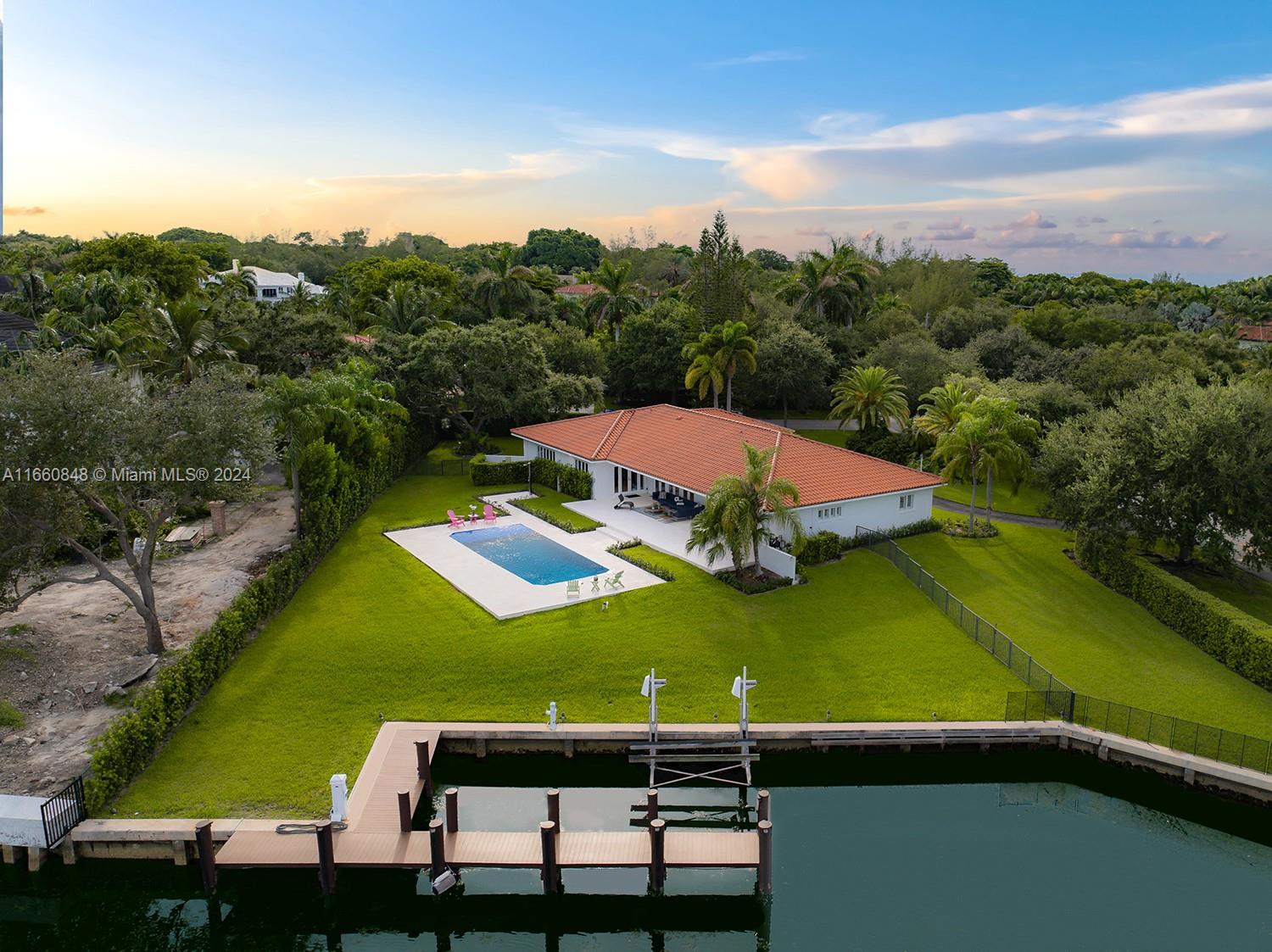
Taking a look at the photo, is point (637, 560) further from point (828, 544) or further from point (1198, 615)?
point (1198, 615)

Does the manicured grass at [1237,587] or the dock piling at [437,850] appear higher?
the manicured grass at [1237,587]

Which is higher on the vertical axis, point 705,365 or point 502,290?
point 502,290

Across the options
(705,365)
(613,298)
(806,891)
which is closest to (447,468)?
(705,365)

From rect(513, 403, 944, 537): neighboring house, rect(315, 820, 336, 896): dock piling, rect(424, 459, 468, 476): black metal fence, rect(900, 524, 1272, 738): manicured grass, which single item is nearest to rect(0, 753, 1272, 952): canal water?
rect(315, 820, 336, 896): dock piling

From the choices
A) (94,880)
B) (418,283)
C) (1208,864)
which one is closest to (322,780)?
(94,880)

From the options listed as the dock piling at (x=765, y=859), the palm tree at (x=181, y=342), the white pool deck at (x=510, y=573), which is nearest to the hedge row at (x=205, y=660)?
the white pool deck at (x=510, y=573)

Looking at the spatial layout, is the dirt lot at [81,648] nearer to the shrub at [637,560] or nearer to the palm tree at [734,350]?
the shrub at [637,560]

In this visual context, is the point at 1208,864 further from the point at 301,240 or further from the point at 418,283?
the point at 301,240
